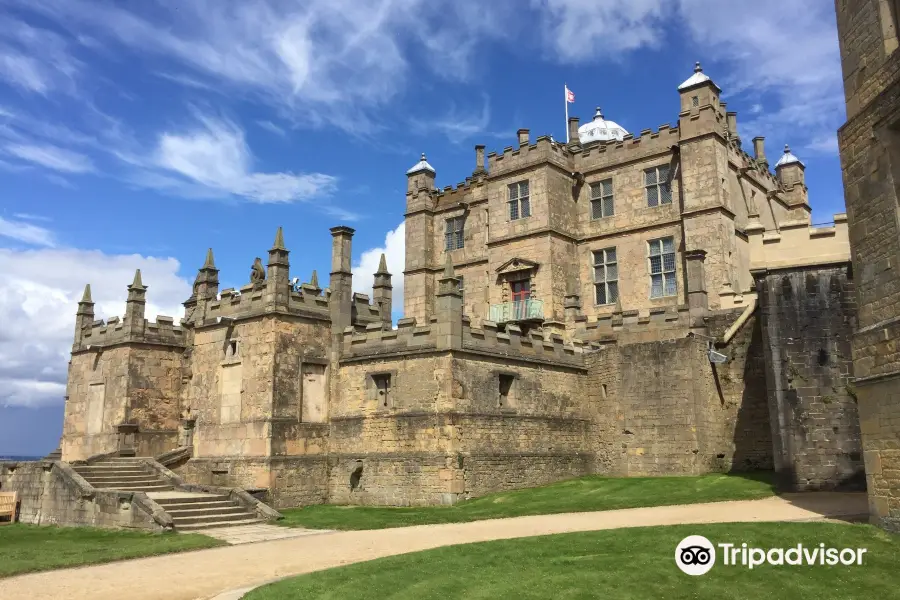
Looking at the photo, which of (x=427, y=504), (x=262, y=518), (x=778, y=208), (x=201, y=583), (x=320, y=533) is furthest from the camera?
(x=778, y=208)

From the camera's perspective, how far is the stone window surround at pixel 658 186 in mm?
33938

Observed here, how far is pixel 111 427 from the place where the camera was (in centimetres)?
2928

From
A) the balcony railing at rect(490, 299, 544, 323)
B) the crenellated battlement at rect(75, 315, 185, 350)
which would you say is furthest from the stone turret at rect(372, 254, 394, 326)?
the crenellated battlement at rect(75, 315, 185, 350)

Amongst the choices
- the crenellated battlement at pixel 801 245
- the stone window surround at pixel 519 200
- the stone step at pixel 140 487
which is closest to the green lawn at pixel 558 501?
the stone step at pixel 140 487

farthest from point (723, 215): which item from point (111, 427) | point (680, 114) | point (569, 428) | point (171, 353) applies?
point (111, 427)

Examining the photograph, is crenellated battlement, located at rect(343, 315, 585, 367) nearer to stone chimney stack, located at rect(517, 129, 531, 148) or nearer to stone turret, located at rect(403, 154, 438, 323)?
stone turret, located at rect(403, 154, 438, 323)

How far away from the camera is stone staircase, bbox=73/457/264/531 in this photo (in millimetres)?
20312

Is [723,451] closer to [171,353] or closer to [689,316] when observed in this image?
[689,316]

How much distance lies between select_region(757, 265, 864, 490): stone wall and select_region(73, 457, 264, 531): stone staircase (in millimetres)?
14760

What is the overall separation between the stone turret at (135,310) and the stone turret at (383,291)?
360 inches

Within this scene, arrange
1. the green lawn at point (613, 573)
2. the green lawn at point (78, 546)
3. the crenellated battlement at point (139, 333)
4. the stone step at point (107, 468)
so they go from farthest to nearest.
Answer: the crenellated battlement at point (139, 333), the stone step at point (107, 468), the green lawn at point (78, 546), the green lawn at point (613, 573)

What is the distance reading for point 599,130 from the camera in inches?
1775

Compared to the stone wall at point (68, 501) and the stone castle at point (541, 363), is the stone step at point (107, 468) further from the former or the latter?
the stone castle at point (541, 363)

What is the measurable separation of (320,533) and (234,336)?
36.4 feet
